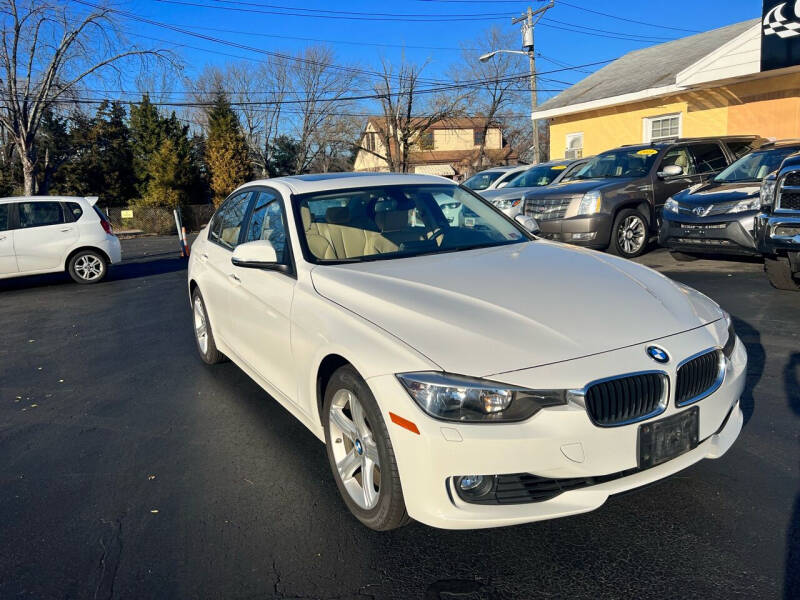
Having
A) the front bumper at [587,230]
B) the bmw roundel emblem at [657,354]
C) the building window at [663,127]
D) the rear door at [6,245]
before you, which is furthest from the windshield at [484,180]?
the bmw roundel emblem at [657,354]

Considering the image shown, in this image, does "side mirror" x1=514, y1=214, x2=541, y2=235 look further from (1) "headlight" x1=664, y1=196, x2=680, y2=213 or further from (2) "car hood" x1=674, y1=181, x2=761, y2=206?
(1) "headlight" x1=664, y1=196, x2=680, y2=213

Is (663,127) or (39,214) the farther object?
(663,127)

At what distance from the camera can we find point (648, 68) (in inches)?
809

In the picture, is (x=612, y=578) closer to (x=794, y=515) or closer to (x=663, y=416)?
Answer: (x=663, y=416)

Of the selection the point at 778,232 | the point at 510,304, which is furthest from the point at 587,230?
the point at 510,304

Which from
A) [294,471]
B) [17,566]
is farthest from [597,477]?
[17,566]

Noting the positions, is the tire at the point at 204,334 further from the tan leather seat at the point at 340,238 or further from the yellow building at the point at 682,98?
the yellow building at the point at 682,98

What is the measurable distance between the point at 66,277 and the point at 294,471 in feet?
38.7

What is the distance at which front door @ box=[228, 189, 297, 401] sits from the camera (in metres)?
3.71

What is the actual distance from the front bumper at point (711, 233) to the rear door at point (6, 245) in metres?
10.8

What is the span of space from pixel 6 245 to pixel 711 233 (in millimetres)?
11327

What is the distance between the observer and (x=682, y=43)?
2233 cm

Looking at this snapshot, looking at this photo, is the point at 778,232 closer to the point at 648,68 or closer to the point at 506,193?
the point at 506,193

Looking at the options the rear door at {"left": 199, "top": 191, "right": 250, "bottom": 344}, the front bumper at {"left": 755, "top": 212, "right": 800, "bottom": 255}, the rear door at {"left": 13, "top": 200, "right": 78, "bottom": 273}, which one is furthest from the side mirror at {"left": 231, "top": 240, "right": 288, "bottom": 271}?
the rear door at {"left": 13, "top": 200, "right": 78, "bottom": 273}
